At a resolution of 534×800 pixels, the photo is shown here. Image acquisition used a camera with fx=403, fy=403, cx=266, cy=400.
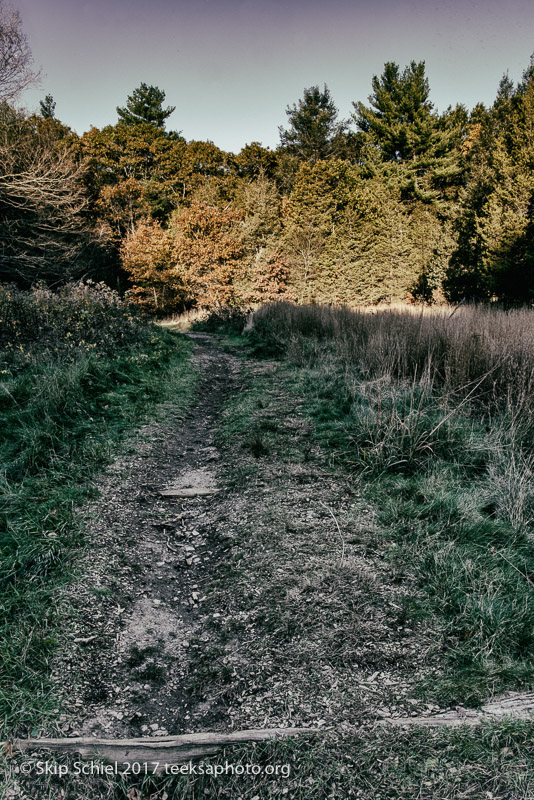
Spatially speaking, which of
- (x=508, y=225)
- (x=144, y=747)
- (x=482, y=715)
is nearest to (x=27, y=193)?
(x=144, y=747)

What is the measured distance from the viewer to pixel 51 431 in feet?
13.1

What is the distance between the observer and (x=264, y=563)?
2750mm

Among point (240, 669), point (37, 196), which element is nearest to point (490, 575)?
point (240, 669)

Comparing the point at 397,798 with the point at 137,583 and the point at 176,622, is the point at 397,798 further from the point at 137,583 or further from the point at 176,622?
the point at 137,583

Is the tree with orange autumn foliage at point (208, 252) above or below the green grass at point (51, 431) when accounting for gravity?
above

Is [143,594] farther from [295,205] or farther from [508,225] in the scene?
[295,205]

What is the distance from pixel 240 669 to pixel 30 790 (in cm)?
92

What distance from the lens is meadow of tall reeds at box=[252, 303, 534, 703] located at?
2.03 m

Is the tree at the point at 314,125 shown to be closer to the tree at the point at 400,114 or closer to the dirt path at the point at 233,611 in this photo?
the tree at the point at 400,114

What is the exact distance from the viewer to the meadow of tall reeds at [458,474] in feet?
6.65

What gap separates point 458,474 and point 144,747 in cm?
303

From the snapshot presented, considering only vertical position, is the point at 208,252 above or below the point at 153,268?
above

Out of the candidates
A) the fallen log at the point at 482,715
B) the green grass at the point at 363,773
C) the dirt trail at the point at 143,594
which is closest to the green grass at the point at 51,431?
the dirt trail at the point at 143,594

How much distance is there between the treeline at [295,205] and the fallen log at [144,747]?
13.7m
